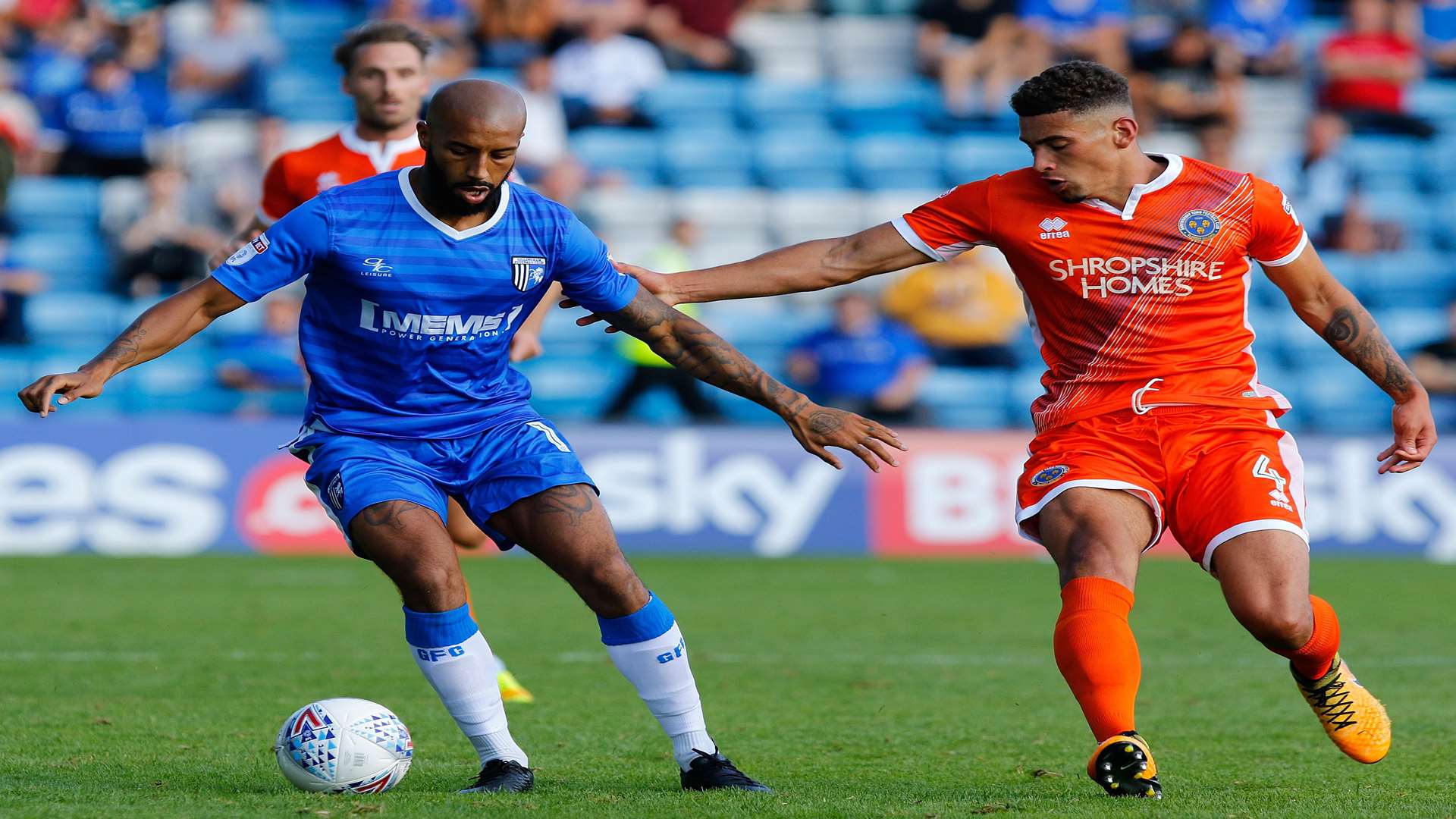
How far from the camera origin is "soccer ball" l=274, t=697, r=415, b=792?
516 cm

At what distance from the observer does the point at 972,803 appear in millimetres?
5078

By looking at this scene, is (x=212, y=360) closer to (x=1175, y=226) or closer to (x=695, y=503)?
(x=695, y=503)

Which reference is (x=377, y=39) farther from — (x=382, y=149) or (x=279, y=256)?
(x=279, y=256)

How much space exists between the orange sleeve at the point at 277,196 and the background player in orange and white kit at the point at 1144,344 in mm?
2356

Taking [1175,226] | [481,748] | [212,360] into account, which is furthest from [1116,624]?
[212,360]

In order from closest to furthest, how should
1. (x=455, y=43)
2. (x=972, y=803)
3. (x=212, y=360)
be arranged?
(x=972, y=803) < (x=212, y=360) < (x=455, y=43)

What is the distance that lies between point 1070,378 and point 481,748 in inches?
83.4

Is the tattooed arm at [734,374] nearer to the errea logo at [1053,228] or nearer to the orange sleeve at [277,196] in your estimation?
the errea logo at [1053,228]

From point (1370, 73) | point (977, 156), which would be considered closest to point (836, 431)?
point (977, 156)

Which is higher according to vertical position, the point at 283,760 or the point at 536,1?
the point at 283,760

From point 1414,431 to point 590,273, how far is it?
8.54 feet

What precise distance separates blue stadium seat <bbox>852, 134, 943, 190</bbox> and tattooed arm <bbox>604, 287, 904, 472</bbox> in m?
13.6

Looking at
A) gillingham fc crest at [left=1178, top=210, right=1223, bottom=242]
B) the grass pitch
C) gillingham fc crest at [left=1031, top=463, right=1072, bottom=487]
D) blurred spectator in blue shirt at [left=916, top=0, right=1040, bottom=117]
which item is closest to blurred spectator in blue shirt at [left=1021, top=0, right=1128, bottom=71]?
blurred spectator in blue shirt at [left=916, top=0, right=1040, bottom=117]

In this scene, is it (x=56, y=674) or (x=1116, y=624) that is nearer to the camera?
(x=1116, y=624)
